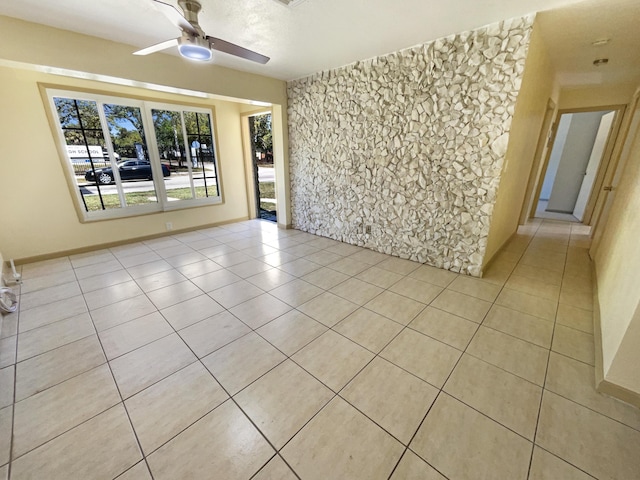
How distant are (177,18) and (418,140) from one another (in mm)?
2509

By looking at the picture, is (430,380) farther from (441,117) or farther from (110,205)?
(110,205)

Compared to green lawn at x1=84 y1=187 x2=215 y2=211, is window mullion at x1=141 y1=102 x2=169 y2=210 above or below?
above

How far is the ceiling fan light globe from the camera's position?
1956 millimetres

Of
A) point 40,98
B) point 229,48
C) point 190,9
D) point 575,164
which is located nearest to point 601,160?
point 575,164

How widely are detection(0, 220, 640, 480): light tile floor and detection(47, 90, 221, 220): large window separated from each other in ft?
4.77

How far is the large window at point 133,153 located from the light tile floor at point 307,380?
4.77 feet

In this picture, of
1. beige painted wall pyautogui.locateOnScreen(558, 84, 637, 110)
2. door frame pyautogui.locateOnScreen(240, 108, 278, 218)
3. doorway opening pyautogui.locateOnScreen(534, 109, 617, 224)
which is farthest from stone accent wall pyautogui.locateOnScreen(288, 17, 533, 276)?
doorway opening pyautogui.locateOnScreen(534, 109, 617, 224)

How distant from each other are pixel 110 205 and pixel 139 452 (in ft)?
12.8

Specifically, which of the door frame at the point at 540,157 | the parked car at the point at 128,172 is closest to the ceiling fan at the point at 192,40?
the parked car at the point at 128,172

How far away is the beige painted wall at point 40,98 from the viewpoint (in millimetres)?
2391

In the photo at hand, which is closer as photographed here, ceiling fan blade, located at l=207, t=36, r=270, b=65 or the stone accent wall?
ceiling fan blade, located at l=207, t=36, r=270, b=65

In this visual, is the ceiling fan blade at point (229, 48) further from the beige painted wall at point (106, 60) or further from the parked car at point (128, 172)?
the parked car at point (128, 172)

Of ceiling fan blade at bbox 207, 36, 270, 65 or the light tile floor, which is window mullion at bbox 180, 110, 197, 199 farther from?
ceiling fan blade at bbox 207, 36, 270, 65

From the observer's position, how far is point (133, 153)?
3988mm
